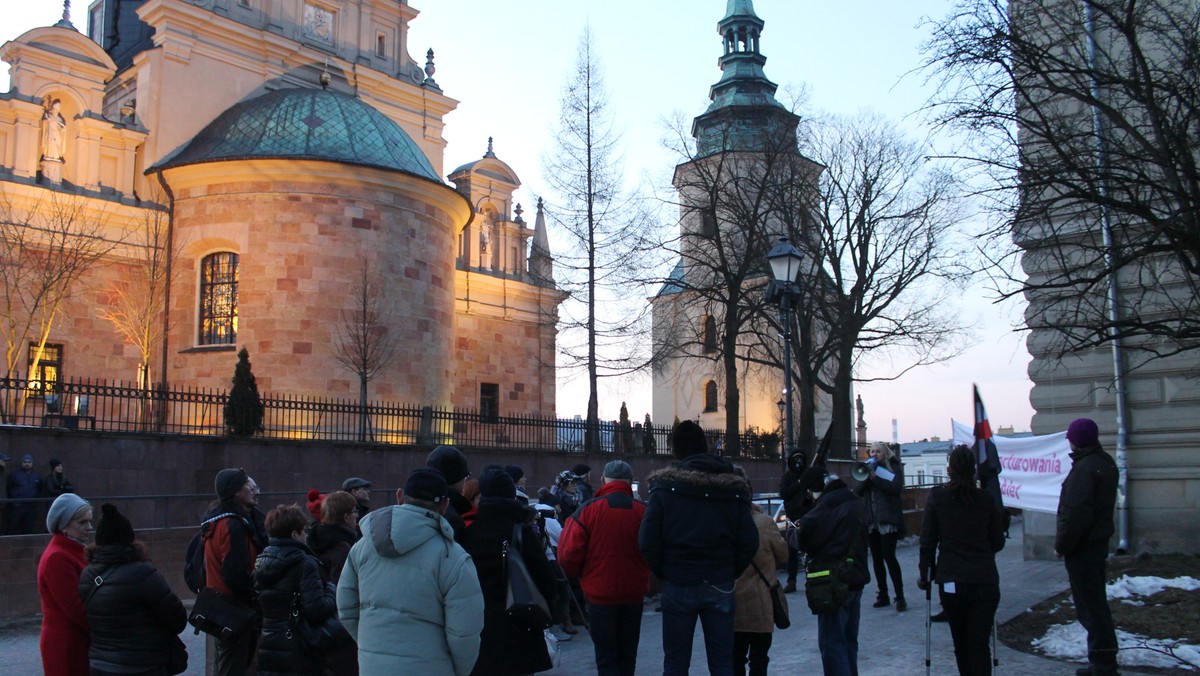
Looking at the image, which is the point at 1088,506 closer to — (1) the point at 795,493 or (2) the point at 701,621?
(1) the point at 795,493

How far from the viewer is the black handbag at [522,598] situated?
552cm

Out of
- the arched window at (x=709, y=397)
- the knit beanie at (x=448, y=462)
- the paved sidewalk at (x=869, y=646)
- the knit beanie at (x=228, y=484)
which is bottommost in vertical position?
the paved sidewalk at (x=869, y=646)

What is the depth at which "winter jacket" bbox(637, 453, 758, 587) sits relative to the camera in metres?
6.17

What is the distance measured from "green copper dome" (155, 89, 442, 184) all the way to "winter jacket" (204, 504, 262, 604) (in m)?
20.6

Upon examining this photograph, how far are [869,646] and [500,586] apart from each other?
5.21m

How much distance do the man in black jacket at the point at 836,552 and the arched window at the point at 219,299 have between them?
2146cm

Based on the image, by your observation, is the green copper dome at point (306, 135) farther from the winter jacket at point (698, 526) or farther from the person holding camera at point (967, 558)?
the winter jacket at point (698, 526)

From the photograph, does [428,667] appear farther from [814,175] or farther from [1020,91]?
[814,175]

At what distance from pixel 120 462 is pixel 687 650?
14.1m

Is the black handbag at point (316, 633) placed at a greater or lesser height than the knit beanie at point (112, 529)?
lesser

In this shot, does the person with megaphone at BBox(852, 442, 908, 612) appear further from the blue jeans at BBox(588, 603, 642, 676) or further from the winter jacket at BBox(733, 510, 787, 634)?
the blue jeans at BBox(588, 603, 642, 676)

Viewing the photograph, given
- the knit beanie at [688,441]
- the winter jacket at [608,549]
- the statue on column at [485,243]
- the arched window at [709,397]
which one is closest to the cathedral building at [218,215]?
the statue on column at [485,243]

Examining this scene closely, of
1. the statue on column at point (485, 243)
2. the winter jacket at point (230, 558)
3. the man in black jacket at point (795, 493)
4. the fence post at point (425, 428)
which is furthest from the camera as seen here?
the statue on column at point (485, 243)

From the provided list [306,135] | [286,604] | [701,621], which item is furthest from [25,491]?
[306,135]
